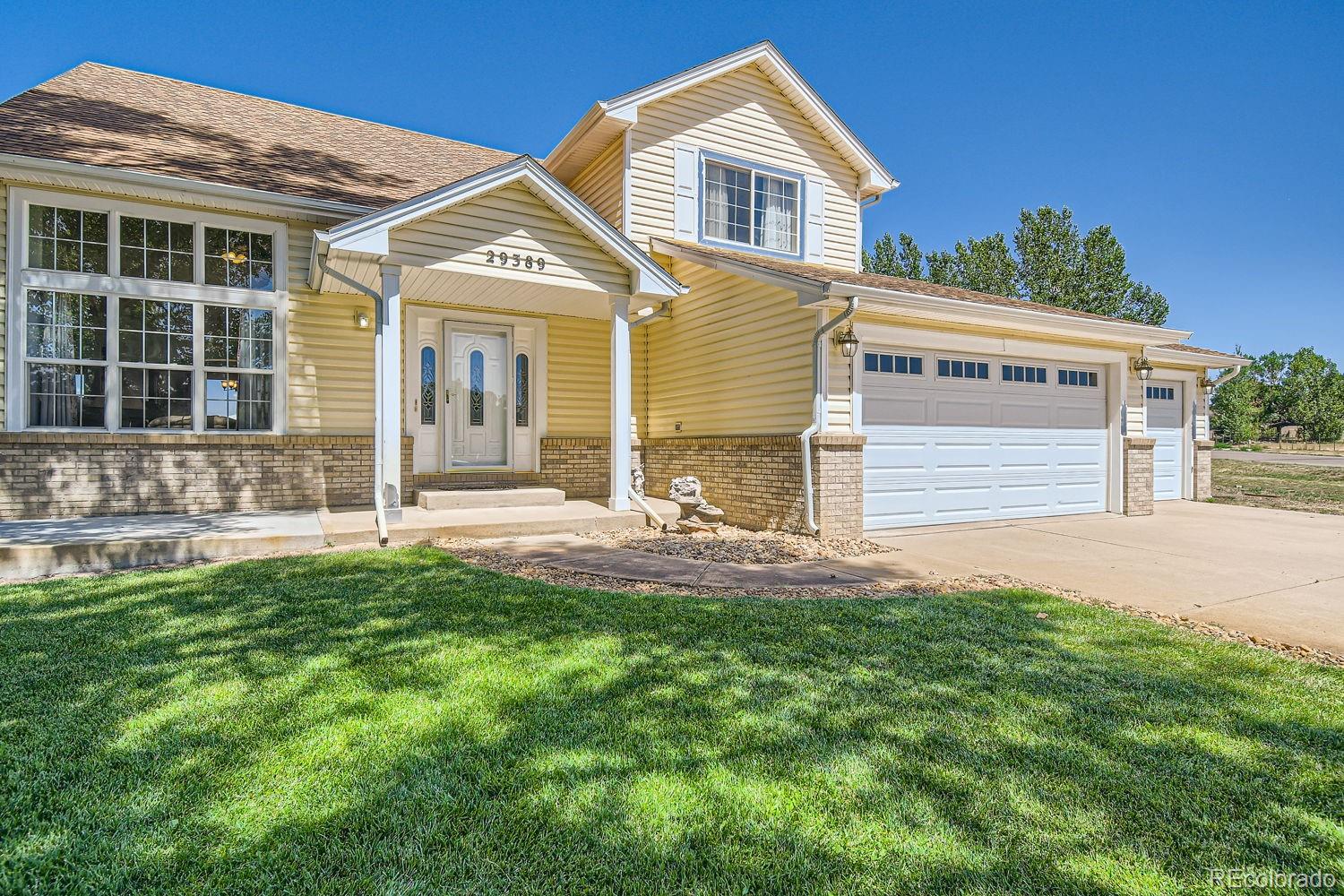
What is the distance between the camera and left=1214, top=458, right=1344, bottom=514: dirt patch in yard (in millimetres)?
12328

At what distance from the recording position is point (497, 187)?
7352 millimetres

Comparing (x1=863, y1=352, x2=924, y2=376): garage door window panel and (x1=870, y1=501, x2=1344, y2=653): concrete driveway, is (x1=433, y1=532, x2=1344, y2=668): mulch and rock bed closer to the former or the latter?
(x1=870, y1=501, x2=1344, y2=653): concrete driveway

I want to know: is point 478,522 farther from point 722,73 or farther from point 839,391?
point 722,73

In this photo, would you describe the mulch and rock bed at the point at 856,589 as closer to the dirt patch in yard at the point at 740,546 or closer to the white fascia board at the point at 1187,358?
the dirt patch in yard at the point at 740,546

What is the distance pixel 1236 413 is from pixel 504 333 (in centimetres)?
6336

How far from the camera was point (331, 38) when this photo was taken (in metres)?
13.0

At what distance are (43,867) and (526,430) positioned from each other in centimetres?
844

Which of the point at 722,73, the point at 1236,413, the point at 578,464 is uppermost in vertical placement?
the point at 722,73

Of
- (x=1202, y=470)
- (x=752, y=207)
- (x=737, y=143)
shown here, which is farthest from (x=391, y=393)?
(x=1202, y=470)

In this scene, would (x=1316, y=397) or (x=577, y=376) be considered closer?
(x=577, y=376)

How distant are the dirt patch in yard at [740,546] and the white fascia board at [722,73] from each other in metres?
6.70

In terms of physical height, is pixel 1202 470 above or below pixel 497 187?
below

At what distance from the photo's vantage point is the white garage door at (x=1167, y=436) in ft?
43.4

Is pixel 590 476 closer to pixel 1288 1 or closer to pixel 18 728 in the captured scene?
pixel 18 728
